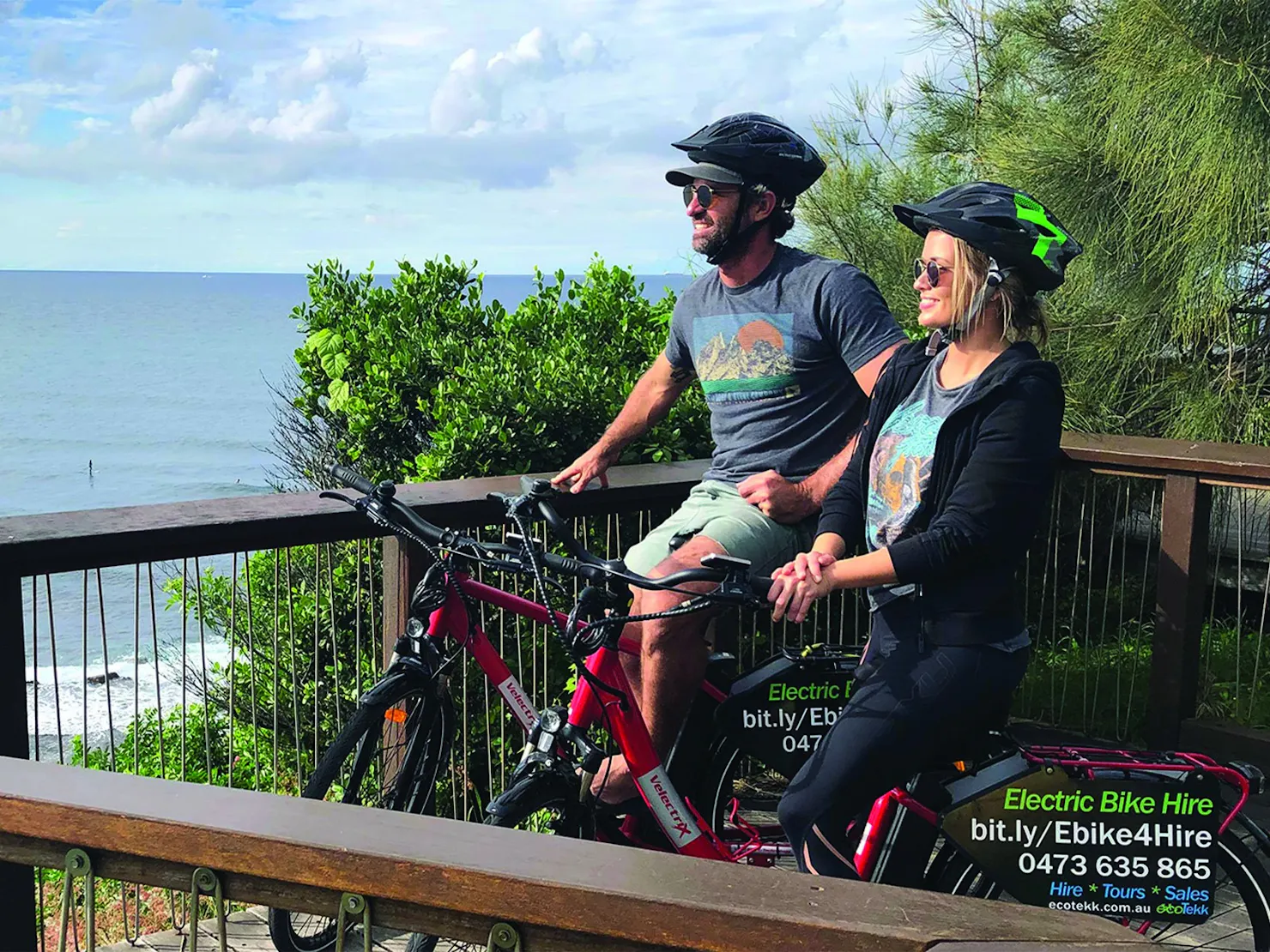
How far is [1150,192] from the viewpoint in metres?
5.60

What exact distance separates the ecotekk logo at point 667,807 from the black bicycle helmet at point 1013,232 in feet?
4.24

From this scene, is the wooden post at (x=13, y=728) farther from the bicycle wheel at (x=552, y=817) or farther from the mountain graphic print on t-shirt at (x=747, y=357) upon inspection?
the mountain graphic print on t-shirt at (x=747, y=357)

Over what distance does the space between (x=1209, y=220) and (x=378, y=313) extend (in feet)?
11.1

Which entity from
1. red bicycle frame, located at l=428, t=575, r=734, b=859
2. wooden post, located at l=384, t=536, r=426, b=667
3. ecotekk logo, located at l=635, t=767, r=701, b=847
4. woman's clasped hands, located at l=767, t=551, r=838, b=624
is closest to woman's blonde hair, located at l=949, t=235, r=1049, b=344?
woman's clasped hands, located at l=767, t=551, r=838, b=624

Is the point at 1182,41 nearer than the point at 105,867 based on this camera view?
No

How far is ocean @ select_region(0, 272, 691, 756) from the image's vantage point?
51.5ft

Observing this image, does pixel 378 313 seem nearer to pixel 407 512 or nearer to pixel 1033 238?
pixel 407 512

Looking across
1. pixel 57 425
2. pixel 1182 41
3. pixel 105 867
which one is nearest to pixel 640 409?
pixel 105 867

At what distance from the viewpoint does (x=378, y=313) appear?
5.83m

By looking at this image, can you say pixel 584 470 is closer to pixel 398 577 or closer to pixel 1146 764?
pixel 398 577

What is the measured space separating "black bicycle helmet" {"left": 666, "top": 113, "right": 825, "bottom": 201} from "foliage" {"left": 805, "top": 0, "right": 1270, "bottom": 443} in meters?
2.54

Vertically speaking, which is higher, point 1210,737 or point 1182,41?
point 1182,41

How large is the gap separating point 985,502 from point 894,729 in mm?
462

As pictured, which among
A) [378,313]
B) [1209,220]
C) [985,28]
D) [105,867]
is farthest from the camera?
[985,28]
